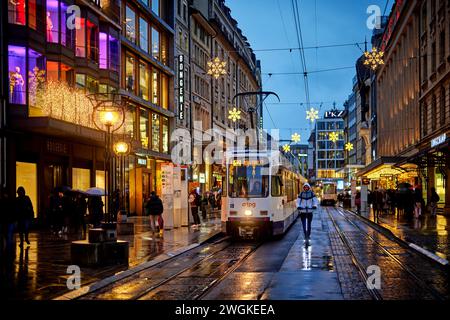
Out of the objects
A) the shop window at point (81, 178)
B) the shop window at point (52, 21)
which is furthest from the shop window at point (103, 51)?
the shop window at point (52, 21)

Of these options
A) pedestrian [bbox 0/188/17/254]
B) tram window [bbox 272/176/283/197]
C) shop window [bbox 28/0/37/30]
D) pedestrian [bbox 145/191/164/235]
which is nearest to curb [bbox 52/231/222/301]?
tram window [bbox 272/176/283/197]

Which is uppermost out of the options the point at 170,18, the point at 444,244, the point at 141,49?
the point at 170,18

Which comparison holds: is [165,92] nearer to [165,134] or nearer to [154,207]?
[165,134]

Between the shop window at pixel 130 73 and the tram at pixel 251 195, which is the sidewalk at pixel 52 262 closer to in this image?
the tram at pixel 251 195

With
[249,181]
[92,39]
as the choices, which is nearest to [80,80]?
[92,39]

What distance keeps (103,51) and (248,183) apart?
1758 cm

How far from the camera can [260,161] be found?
2320cm

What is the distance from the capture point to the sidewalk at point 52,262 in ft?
39.1

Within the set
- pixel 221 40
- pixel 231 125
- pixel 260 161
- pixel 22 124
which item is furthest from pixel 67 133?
pixel 231 125

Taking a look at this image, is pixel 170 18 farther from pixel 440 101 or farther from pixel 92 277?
pixel 92 277

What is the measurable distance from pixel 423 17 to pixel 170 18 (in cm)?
2013

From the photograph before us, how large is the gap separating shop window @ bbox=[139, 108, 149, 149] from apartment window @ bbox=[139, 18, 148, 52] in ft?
15.5

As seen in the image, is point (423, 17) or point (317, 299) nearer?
point (317, 299)
